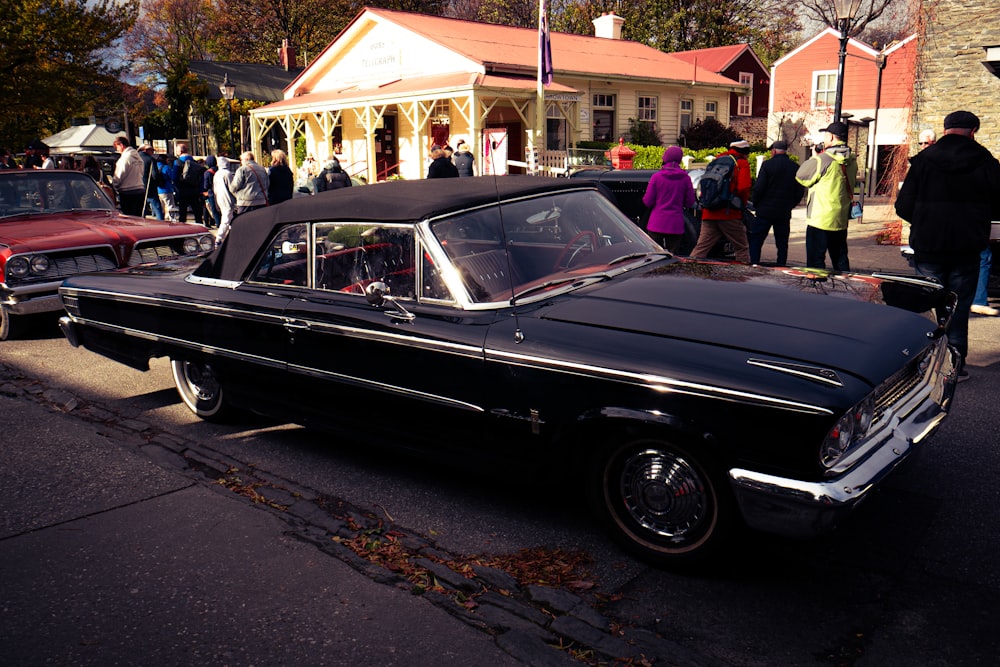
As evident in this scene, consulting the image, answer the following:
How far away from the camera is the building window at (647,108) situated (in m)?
30.9

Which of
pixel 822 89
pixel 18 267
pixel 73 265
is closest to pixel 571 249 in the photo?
pixel 73 265

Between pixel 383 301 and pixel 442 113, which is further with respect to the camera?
pixel 442 113

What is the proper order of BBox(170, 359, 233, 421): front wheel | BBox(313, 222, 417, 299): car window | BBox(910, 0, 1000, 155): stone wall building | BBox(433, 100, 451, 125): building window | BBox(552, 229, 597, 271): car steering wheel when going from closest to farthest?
BBox(313, 222, 417, 299): car window
BBox(552, 229, 597, 271): car steering wheel
BBox(170, 359, 233, 421): front wheel
BBox(910, 0, 1000, 155): stone wall building
BBox(433, 100, 451, 125): building window

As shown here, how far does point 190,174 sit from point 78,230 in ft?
28.9

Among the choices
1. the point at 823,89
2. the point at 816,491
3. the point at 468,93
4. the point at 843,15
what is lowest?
the point at 816,491

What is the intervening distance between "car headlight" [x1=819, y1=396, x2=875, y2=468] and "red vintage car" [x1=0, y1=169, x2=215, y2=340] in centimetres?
735

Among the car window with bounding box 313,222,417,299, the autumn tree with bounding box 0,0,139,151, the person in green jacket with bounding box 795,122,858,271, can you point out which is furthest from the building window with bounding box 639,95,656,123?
the car window with bounding box 313,222,417,299

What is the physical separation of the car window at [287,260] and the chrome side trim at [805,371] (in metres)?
2.66

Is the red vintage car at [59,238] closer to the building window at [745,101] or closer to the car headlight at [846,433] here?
the car headlight at [846,433]

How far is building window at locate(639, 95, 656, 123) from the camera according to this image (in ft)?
101

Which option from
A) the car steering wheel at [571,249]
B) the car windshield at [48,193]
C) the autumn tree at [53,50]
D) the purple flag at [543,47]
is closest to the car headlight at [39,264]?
the car windshield at [48,193]

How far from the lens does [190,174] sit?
663 inches

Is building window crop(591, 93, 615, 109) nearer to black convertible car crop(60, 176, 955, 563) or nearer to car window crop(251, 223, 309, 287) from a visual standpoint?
black convertible car crop(60, 176, 955, 563)

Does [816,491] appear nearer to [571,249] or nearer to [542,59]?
[571,249]
